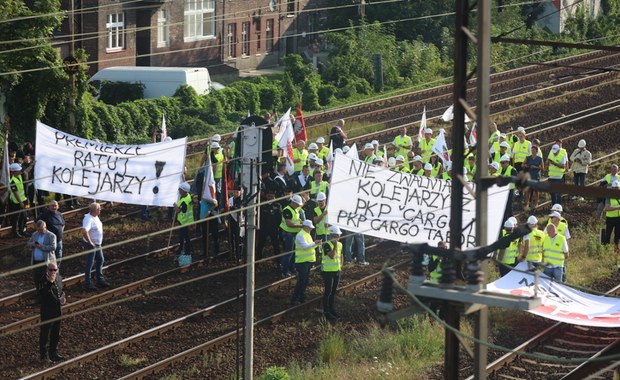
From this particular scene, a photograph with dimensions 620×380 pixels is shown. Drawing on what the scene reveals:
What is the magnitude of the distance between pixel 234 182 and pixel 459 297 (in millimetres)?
13353

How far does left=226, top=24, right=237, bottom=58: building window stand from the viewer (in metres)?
54.4

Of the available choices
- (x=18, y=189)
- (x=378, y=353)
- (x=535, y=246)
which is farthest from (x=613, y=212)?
(x=18, y=189)

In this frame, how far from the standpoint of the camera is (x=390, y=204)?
20969 mm

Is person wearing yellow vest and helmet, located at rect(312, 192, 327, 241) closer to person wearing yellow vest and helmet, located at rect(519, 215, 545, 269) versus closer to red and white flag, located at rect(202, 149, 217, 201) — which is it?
red and white flag, located at rect(202, 149, 217, 201)

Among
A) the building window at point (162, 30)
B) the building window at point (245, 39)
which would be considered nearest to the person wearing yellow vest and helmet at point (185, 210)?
the building window at point (162, 30)

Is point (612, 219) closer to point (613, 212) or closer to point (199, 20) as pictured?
point (613, 212)

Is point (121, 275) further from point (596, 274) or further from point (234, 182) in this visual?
point (596, 274)

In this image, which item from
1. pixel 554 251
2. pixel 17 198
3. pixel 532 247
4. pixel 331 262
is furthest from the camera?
A: pixel 17 198

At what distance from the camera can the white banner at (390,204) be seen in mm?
20578

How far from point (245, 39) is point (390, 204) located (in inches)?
1405

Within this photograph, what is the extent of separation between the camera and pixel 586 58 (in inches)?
2080

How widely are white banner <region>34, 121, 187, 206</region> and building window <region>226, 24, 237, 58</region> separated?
103 feet

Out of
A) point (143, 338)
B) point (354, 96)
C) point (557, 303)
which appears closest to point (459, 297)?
point (557, 303)

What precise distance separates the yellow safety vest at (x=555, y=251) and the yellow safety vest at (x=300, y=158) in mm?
6755
